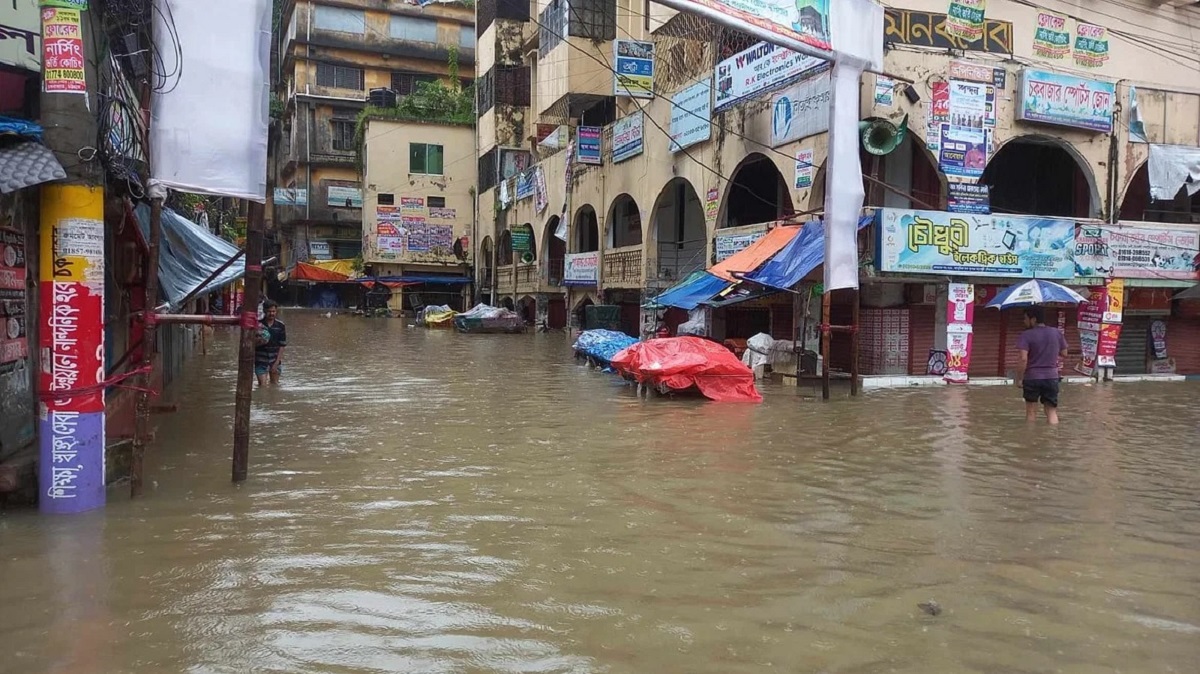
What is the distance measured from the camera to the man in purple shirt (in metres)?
10.7

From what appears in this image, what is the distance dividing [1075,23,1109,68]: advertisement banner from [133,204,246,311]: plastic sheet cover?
17031 millimetres

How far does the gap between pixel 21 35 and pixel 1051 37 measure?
59.4 feet

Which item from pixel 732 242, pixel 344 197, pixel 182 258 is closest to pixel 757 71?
pixel 732 242

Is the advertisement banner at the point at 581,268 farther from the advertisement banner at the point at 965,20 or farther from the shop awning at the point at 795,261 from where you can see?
the advertisement banner at the point at 965,20

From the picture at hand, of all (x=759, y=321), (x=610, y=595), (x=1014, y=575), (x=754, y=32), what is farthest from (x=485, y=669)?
(x=759, y=321)

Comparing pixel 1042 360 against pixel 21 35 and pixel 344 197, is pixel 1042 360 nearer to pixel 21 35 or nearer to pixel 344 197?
pixel 21 35

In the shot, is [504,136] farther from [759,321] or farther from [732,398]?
[732,398]

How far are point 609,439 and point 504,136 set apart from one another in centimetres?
3156

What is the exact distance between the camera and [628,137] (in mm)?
23703

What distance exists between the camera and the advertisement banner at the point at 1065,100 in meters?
15.7

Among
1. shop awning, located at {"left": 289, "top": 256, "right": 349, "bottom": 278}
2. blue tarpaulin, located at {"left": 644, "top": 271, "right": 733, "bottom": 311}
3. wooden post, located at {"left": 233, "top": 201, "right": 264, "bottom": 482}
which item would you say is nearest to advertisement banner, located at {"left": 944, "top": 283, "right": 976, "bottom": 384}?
blue tarpaulin, located at {"left": 644, "top": 271, "right": 733, "bottom": 311}

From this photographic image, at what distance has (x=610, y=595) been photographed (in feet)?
14.9

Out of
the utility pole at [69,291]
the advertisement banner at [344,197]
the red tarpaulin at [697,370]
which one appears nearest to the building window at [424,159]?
the advertisement banner at [344,197]

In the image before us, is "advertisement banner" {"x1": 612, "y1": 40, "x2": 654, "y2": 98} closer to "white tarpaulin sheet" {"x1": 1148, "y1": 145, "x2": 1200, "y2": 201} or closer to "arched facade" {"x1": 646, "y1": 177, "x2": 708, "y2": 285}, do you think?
"arched facade" {"x1": 646, "y1": 177, "x2": 708, "y2": 285}
